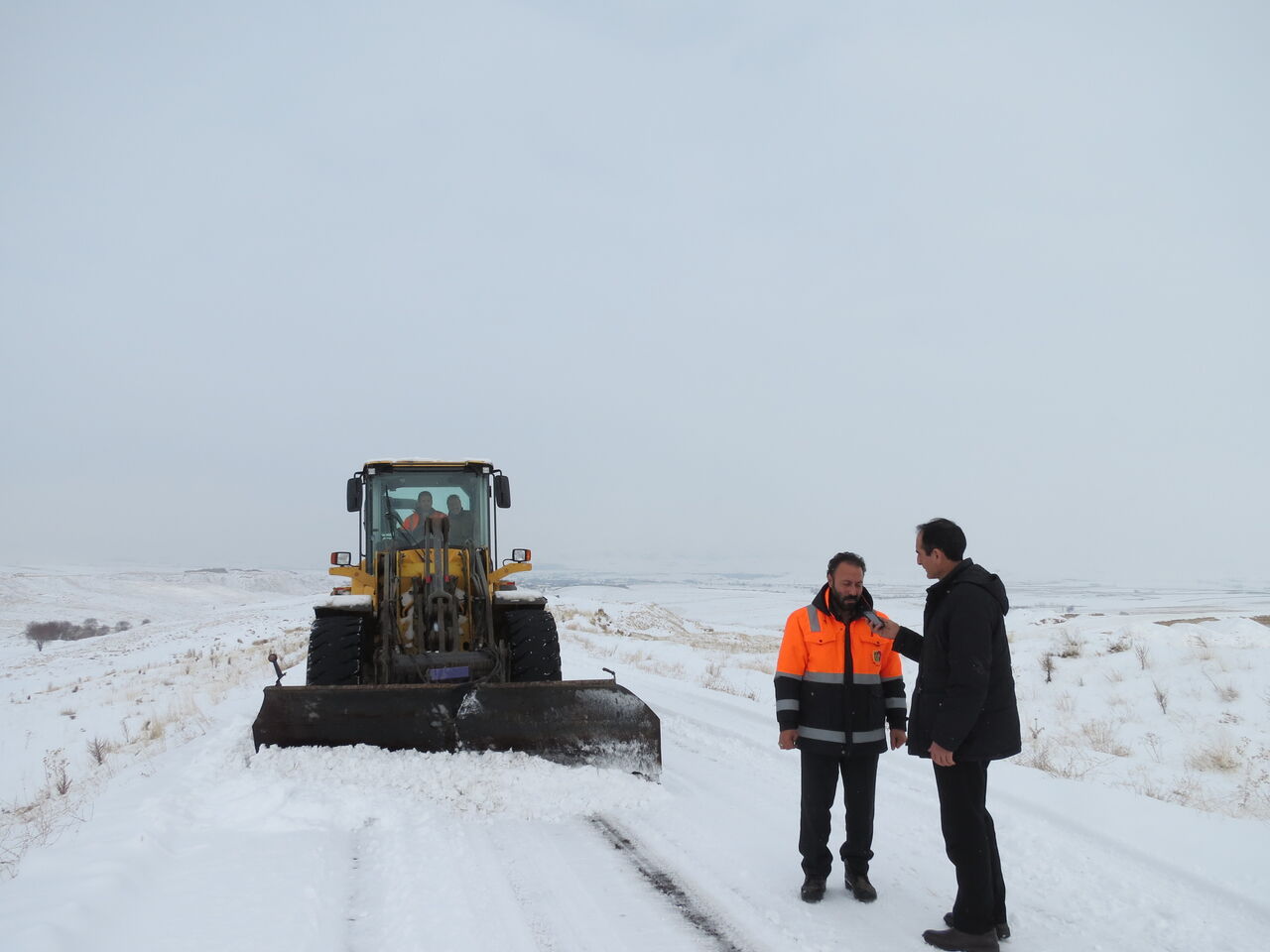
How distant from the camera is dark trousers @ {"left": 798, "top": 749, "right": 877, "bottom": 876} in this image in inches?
162

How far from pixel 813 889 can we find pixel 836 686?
100 centimetres

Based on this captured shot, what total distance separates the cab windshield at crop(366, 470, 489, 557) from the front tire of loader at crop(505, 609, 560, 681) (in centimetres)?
133

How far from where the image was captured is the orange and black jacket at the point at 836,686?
162 inches

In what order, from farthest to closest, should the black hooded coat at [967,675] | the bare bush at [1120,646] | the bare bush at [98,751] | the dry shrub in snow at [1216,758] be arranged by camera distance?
1. the bare bush at [1120,646]
2. the bare bush at [98,751]
3. the dry shrub in snow at [1216,758]
4. the black hooded coat at [967,675]

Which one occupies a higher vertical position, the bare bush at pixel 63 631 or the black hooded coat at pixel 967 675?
the black hooded coat at pixel 967 675

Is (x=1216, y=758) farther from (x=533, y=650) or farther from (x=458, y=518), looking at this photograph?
(x=458, y=518)

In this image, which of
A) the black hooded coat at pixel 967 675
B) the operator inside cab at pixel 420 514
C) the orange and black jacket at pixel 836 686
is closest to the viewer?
the black hooded coat at pixel 967 675

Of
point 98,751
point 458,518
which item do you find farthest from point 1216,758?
point 98,751

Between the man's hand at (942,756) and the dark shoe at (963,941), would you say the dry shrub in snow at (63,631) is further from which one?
the man's hand at (942,756)

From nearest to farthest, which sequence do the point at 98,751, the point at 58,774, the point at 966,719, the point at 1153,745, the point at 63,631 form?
1. the point at 966,719
2. the point at 1153,745
3. the point at 58,774
4. the point at 98,751
5. the point at 63,631

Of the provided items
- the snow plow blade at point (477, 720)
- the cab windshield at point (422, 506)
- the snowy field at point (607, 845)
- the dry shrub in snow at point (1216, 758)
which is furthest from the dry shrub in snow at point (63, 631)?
the dry shrub in snow at point (1216, 758)

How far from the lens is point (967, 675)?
3.49m

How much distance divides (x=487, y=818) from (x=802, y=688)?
2493 mm

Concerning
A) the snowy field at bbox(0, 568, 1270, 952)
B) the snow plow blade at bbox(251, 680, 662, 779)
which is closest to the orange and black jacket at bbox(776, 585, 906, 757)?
the snowy field at bbox(0, 568, 1270, 952)
